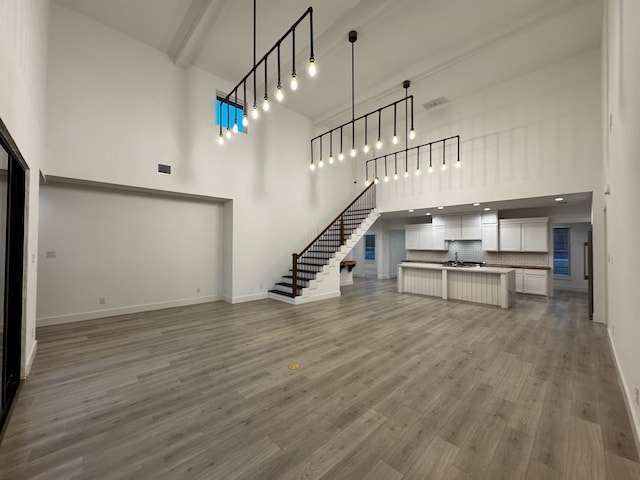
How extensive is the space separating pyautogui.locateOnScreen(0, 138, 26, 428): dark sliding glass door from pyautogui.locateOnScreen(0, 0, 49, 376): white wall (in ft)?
0.22

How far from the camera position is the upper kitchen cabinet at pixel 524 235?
25.0 ft

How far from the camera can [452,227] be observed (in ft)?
30.3

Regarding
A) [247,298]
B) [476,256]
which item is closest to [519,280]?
[476,256]

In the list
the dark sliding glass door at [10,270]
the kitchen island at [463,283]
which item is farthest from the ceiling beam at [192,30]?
the kitchen island at [463,283]

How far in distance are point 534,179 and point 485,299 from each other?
9.88 ft

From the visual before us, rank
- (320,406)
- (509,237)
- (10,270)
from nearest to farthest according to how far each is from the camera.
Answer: (320,406)
(10,270)
(509,237)

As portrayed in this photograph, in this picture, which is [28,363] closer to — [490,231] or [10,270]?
[10,270]

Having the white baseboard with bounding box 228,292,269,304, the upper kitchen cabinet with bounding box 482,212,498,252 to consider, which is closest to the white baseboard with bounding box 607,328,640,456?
the upper kitchen cabinet with bounding box 482,212,498,252

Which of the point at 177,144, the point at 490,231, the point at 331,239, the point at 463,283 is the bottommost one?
the point at 463,283

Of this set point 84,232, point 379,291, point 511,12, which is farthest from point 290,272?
point 511,12

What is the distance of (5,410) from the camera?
222 centimetres

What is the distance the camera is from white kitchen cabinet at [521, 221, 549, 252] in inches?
298

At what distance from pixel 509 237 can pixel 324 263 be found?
5888 mm

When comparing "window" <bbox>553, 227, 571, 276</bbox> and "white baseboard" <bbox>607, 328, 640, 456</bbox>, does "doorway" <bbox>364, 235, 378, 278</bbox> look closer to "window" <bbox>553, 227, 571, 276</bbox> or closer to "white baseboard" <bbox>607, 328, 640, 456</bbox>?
"window" <bbox>553, 227, 571, 276</bbox>
